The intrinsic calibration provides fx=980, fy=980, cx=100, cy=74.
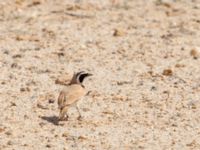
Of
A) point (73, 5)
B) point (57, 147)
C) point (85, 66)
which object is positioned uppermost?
point (73, 5)

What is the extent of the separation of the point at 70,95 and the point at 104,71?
108 inches

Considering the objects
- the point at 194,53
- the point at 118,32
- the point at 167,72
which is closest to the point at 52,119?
the point at 167,72

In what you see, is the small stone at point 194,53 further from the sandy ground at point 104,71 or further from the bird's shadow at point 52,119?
the bird's shadow at point 52,119

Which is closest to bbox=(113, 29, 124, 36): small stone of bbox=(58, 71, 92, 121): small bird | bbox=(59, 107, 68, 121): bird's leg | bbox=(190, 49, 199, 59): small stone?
bbox=(190, 49, 199, 59): small stone

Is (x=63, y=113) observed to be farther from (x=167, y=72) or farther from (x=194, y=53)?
(x=194, y=53)

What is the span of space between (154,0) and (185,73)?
5.13 m

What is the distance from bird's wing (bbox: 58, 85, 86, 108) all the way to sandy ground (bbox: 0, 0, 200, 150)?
0.95ft

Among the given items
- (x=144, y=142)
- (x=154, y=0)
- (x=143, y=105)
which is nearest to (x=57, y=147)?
(x=144, y=142)

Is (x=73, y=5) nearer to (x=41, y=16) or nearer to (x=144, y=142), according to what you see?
(x=41, y=16)

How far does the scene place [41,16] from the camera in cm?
1888

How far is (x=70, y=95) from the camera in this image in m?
12.7

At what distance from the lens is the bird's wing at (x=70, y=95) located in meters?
12.6

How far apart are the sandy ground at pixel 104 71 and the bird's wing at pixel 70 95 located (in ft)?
0.95

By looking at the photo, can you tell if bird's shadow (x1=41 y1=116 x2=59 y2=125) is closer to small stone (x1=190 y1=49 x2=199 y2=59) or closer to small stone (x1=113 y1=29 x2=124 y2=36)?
small stone (x1=190 y1=49 x2=199 y2=59)
